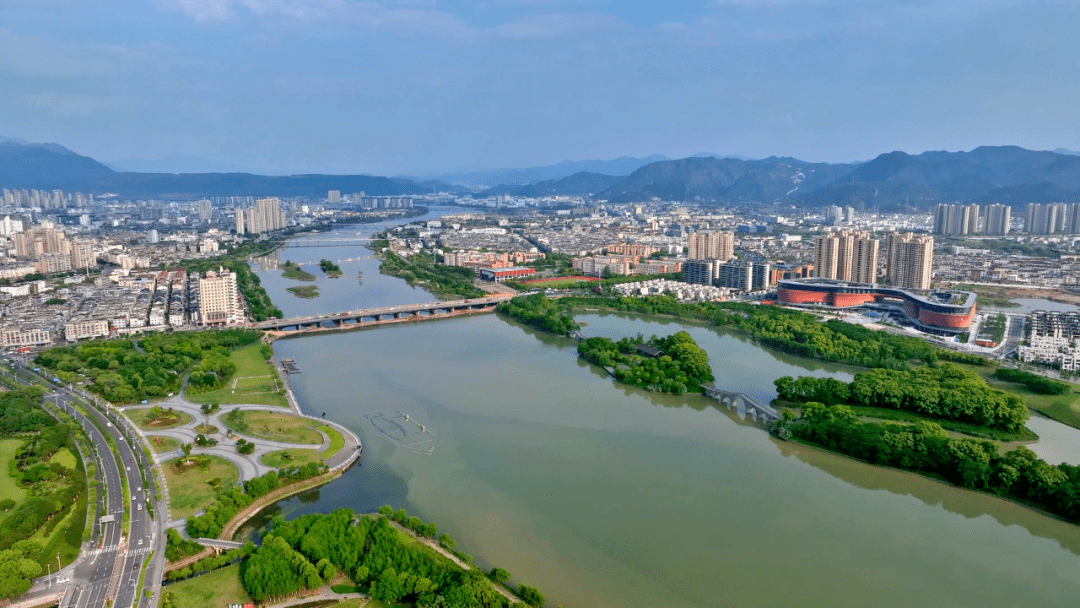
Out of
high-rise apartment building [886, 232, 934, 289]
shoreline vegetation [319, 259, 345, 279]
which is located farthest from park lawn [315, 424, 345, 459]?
high-rise apartment building [886, 232, 934, 289]

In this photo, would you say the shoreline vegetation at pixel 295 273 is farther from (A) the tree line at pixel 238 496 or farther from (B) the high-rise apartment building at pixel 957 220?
(B) the high-rise apartment building at pixel 957 220

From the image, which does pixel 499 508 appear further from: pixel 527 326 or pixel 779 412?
pixel 527 326

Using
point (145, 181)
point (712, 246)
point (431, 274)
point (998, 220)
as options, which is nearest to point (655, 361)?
point (431, 274)

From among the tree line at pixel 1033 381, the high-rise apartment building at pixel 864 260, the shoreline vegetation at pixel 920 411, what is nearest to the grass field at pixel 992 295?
the high-rise apartment building at pixel 864 260

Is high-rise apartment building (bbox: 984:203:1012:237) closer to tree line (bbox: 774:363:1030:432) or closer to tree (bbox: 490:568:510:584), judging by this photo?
tree line (bbox: 774:363:1030:432)

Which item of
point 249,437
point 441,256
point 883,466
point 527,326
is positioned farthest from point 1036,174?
point 249,437
